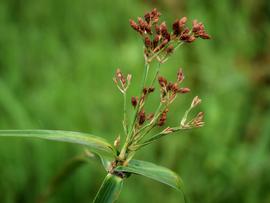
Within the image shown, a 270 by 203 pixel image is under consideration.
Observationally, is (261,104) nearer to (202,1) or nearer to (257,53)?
(257,53)

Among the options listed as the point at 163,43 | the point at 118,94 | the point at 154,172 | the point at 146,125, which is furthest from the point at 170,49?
the point at 118,94

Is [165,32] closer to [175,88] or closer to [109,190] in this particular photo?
[175,88]

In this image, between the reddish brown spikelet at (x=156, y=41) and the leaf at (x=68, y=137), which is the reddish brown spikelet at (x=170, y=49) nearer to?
the reddish brown spikelet at (x=156, y=41)

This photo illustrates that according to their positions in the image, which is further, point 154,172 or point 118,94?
point 118,94

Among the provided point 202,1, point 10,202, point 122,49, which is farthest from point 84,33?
point 10,202

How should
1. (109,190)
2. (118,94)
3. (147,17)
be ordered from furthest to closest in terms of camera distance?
(118,94) → (147,17) → (109,190)

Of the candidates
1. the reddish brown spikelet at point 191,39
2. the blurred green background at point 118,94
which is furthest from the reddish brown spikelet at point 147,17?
the blurred green background at point 118,94
